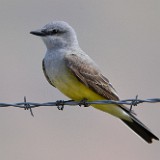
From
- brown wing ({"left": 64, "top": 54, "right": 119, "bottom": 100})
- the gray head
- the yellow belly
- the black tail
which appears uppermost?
the gray head

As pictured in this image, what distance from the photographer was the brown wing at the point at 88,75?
639 cm

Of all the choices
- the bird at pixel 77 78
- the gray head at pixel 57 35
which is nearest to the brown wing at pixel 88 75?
the bird at pixel 77 78

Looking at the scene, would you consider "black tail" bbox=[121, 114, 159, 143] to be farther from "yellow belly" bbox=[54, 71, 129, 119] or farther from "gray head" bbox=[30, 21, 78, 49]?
"gray head" bbox=[30, 21, 78, 49]

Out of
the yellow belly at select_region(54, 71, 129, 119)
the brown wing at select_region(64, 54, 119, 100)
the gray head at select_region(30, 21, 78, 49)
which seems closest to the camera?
the yellow belly at select_region(54, 71, 129, 119)

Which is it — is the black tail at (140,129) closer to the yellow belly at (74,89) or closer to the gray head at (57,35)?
the yellow belly at (74,89)

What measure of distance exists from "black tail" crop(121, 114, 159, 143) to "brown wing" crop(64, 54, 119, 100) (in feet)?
1.36

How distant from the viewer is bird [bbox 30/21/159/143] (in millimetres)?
6312

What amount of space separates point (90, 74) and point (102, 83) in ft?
0.70

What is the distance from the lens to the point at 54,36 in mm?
6926

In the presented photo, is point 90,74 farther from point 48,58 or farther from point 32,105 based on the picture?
point 32,105

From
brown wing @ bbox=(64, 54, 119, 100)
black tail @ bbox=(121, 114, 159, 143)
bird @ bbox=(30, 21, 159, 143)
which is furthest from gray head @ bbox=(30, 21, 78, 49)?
black tail @ bbox=(121, 114, 159, 143)

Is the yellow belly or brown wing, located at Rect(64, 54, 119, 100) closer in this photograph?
the yellow belly

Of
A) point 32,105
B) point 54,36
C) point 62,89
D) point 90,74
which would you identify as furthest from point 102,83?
point 32,105

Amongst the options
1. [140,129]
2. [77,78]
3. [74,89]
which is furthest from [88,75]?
[140,129]
